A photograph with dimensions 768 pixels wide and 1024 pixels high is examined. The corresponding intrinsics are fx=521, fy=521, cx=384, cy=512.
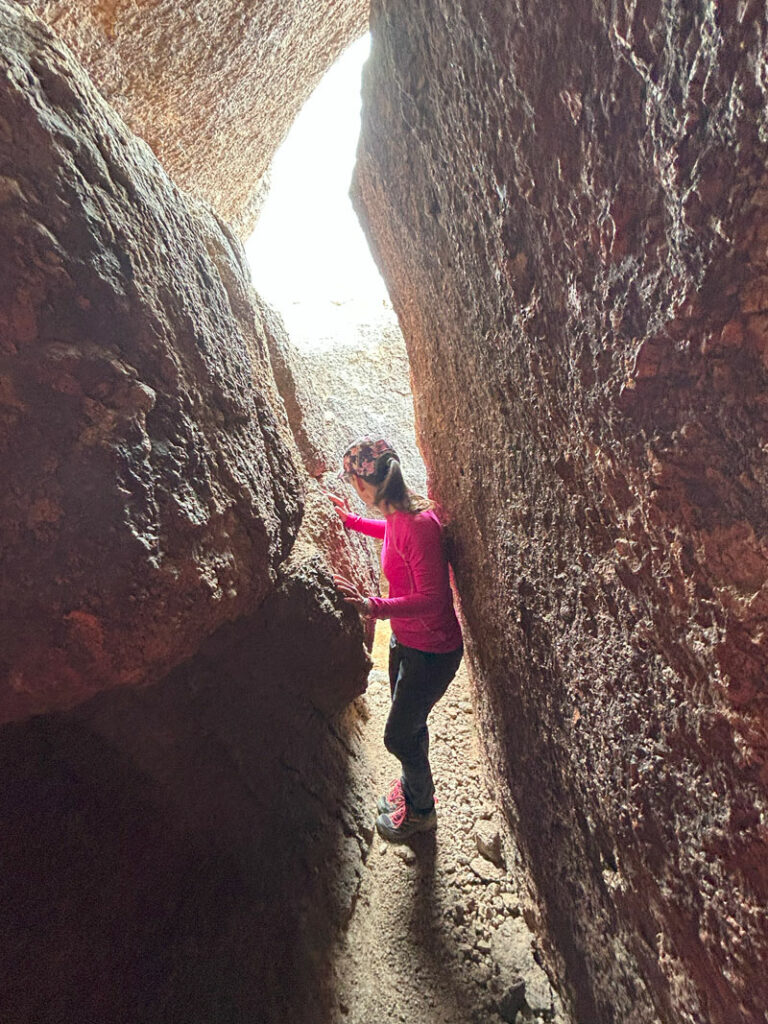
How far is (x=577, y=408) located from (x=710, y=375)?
0.34 m

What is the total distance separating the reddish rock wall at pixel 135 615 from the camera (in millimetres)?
991

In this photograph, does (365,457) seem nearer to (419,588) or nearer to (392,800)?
(419,588)

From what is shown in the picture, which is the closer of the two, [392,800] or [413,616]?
[413,616]

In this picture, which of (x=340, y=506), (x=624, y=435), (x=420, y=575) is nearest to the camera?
(x=624, y=435)

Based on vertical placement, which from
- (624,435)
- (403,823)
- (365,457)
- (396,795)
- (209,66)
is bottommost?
(403,823)

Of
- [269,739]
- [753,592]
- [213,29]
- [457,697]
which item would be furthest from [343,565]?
[213,29]

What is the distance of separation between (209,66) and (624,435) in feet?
8.39

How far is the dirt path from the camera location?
164 cm

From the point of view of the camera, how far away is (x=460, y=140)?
1356 millimetres

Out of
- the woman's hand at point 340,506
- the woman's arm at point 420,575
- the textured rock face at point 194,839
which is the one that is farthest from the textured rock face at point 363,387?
the textured rock face at point 194,839

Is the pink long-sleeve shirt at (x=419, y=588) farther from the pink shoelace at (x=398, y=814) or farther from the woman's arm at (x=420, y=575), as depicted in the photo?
the pink shoelace at (x=398, y=814)

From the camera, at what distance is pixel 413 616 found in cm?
190

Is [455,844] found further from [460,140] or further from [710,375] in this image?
[460,140]

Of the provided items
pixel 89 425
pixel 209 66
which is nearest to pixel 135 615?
pixel 89 425
